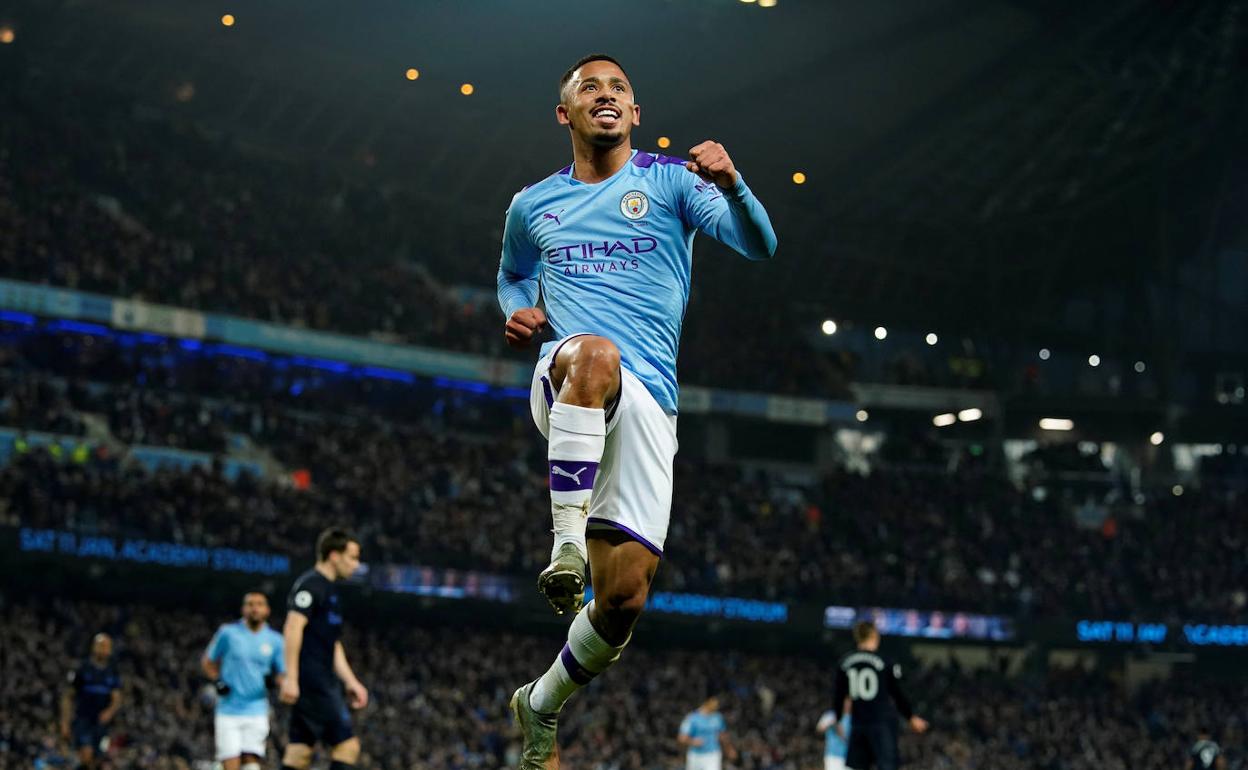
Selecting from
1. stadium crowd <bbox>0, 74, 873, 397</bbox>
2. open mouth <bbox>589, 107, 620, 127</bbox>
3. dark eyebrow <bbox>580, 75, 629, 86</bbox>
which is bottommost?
open mouth <bbox>589, 107, 620, 127</bbox>

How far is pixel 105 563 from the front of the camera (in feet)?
107

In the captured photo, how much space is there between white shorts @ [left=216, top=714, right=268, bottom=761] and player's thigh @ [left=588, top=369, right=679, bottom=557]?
767cm

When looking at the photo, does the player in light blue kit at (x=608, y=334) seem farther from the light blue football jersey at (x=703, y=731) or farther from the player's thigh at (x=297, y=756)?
the light blue football jersey at (x=703, y=731)

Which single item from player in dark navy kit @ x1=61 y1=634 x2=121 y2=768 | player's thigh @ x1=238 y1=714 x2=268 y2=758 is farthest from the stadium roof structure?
player's thigh @ x1=238 y1=714 x2=268 y2=758

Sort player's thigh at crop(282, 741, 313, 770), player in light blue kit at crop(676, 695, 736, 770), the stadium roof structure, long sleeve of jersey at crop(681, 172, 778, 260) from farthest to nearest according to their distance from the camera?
the stadium roof structure, player in light blue kit at crop(676, 695, 736, 770), player's thigh at crop(282, 741, 313, 770), long sleeve of jersey at crop(681, 172, 778, 260)

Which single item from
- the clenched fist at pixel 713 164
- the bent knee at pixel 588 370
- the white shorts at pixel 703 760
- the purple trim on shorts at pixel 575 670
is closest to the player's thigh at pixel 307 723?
the purple trim on shorts at pixel 575 670

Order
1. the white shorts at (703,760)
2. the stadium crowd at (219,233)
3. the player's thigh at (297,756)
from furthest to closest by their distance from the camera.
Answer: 1. the stadium crowd at (219,233)
2. the white shorts at (703,760)
3. the player's thigh at (297,756)

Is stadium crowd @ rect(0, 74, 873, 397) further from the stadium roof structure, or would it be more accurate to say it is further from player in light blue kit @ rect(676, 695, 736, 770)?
player in light blue kit @ rect(676, 695, 736, 770)

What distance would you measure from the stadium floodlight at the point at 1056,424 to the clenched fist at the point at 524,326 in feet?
171

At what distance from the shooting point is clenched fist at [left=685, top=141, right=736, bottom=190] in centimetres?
562

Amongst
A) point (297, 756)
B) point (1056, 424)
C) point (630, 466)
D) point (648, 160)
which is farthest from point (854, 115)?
point (630, 466)

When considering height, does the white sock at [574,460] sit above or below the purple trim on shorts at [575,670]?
above

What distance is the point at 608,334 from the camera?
19.4 ft

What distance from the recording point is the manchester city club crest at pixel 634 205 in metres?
6.07
